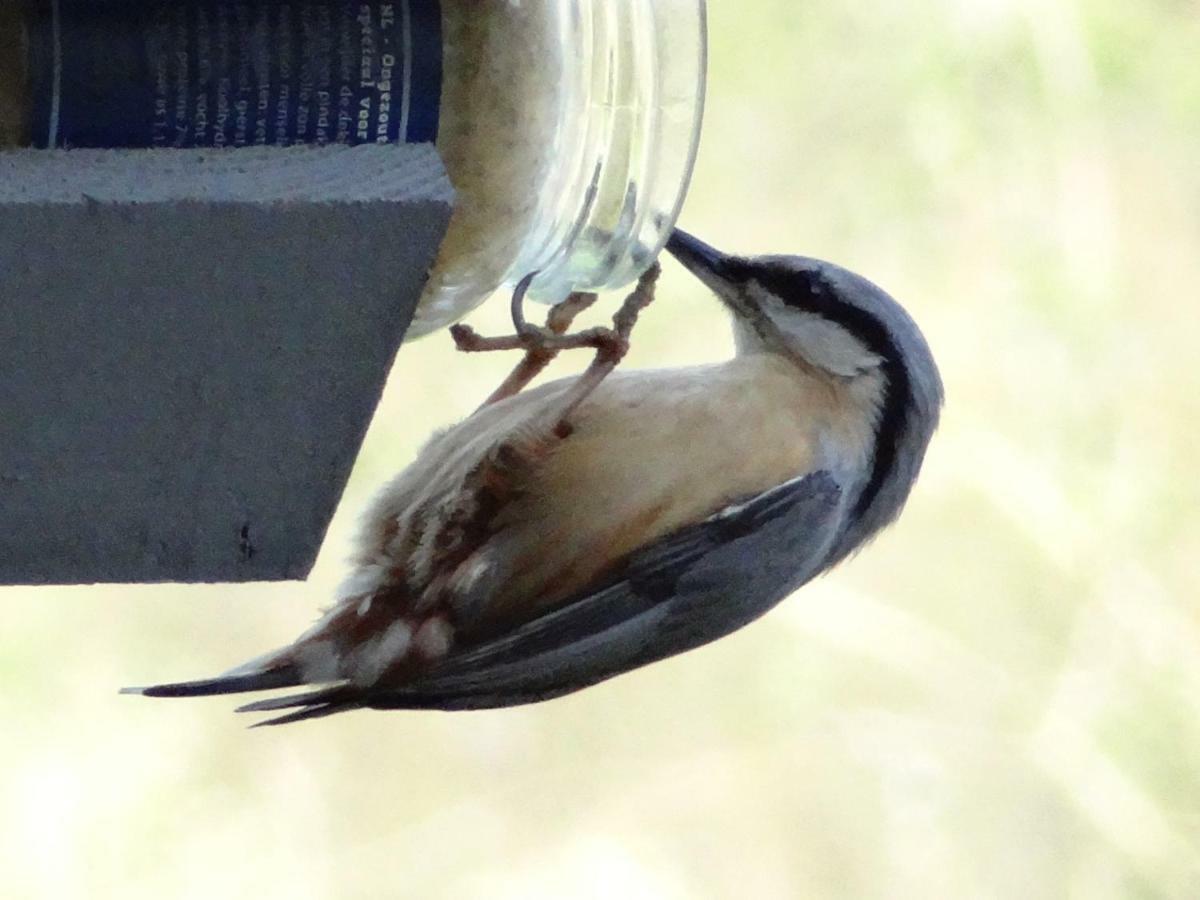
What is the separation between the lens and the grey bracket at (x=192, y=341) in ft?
2.44

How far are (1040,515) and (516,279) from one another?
148 cm

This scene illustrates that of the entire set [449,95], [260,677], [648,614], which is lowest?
[260,677]

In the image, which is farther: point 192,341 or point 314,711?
point 314,711

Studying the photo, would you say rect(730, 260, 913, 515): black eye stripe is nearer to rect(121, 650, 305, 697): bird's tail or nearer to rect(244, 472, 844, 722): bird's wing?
rect(244, 472, 844, 722): bird's wing

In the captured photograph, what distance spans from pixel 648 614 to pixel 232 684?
1.09 feet

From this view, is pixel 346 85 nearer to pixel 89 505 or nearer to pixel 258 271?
pixel 258 271

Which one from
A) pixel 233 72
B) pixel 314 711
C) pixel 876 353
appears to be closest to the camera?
pixel 233 72

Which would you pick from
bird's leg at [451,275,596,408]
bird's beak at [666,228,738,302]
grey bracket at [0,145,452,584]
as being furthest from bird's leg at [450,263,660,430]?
grey bracket at [0,145,452,584]

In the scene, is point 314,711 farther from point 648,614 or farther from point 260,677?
point 648,614

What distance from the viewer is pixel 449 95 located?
0.87 metres

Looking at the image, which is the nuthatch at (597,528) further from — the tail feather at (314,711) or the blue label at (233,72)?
the blue label at (233,72)

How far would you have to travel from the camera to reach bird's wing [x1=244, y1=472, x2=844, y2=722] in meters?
1.17

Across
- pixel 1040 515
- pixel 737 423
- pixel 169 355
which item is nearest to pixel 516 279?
pixel 737 423

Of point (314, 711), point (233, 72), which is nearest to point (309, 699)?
point (314, 711)
